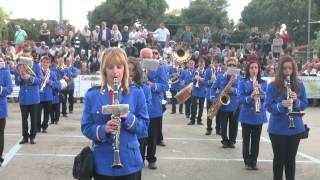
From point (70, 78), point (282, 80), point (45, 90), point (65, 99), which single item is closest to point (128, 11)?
point (65, 99)

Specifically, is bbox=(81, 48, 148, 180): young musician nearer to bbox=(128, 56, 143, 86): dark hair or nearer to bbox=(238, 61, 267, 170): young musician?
bbox=(128, 56, 143, 86): dark hair

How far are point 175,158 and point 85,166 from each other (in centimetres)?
600

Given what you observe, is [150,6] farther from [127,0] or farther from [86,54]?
[86,54]

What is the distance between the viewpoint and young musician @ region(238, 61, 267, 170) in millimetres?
9203

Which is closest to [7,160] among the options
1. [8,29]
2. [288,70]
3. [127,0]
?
[288,70]

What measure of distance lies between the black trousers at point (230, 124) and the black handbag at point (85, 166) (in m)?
7.33

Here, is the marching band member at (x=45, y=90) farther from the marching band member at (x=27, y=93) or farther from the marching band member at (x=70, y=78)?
the marching band member at (x=70, y=78)

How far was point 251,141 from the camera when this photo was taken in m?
9.33

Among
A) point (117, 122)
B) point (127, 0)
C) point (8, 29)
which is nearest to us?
point (117, 122)

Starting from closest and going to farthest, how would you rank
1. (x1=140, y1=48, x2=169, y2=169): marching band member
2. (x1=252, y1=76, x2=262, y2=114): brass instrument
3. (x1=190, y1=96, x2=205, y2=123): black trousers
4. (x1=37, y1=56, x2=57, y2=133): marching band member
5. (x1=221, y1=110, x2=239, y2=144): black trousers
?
(x1=252, y1=76, x2=262, y2=114): brass instrument, (x1=140, y1=48, x2=169, y2=169): marching band member, (x1=221, y1=110, x2=239, y2=144): black trousers, (x1=37, y1=56, x2=57, y2=133): marching band member, (x1=190, y1=96, x2=205, y2=123): black trousers

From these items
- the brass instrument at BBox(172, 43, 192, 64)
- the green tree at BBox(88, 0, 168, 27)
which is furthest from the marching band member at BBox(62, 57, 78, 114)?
the green tree at BBox(88, 0, 168, 27)

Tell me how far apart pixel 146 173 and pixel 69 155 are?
2143mm

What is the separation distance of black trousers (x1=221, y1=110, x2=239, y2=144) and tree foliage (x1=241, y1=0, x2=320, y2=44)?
3936 centimetres

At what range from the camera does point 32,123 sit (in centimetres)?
1134
